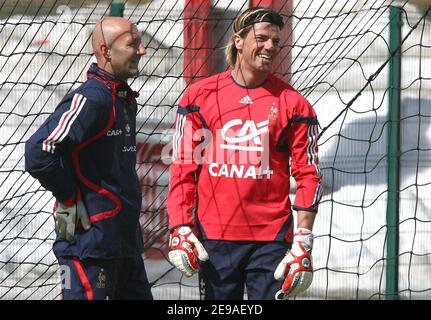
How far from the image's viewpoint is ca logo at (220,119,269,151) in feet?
15.6

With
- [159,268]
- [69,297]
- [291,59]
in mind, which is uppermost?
[291,59]

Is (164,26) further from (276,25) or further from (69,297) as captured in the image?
(69,297)

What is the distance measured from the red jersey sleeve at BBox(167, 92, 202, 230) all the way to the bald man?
21cm

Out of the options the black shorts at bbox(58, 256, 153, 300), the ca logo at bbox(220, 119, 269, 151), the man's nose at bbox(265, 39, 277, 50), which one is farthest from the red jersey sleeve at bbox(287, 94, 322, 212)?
the black shorts at bbox(58, 256, 153, 300)

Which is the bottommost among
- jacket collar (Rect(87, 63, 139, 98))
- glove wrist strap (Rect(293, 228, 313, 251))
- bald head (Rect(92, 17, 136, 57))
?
glove wrist strap (Rect(293, 228, 313, 251))

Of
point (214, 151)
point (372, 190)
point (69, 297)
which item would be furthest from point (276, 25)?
point (372, 190)

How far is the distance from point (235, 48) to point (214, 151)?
0.51 m

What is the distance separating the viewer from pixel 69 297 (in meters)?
4.80

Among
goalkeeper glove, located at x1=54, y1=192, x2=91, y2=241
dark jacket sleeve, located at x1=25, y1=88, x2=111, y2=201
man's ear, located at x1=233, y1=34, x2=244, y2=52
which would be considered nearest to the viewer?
dark jacket sleeve, located at x1=25, y1=88, x2=111, y2=201

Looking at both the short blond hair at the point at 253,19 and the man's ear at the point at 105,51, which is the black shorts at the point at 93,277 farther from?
the short blond hair at the point at 253,19

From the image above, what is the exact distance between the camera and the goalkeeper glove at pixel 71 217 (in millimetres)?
4758

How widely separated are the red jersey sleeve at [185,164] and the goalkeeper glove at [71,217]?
1.21 ft

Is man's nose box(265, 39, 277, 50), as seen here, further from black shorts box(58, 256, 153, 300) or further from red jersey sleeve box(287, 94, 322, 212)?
black shorts box(58, 256, 153, 300)

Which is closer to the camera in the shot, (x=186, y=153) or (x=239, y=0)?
(x=186, y=153)
